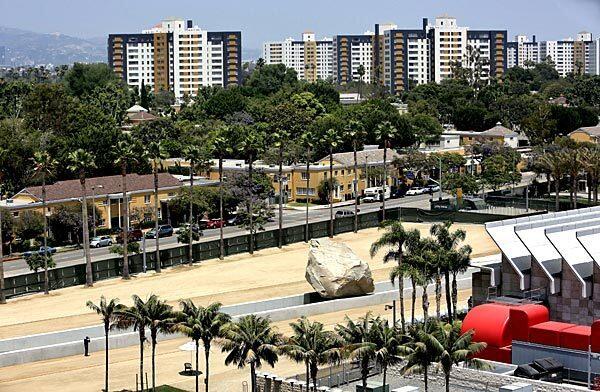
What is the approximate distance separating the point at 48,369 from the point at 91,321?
6.84 metres

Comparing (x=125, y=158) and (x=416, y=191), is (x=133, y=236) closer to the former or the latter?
(x=125, y=158)

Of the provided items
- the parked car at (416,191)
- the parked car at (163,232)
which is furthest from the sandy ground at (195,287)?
the parked car at (416,191)

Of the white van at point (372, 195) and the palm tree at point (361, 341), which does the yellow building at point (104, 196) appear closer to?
the white van at point (372, 195)

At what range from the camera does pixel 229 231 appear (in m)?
74.9

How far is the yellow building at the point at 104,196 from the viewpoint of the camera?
7312 centimetres

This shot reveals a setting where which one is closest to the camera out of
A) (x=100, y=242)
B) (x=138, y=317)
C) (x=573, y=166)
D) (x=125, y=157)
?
(x=138, y=317)

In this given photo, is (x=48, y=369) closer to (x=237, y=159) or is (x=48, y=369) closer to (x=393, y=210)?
(x=393, y=210)

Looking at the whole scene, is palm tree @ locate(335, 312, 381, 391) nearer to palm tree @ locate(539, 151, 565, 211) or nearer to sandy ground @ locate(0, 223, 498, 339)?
sandy ground @ locate(0, 223, 498, 339)

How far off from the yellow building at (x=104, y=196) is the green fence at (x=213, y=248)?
9169mm

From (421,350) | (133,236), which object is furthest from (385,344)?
(133,236)

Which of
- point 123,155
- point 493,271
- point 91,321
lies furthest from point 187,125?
point 493,271

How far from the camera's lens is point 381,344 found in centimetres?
3139

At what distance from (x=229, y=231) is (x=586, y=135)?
49.0 meters

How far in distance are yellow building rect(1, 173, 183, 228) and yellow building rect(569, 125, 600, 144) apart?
4473cm
